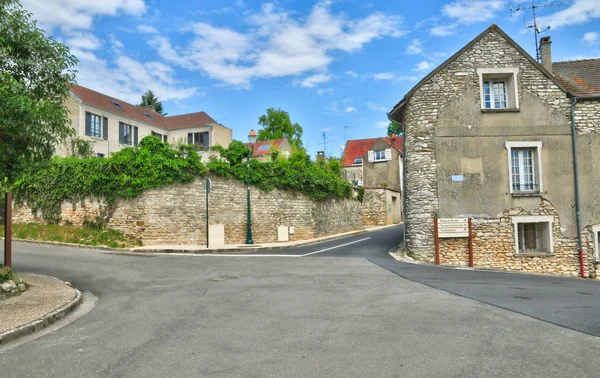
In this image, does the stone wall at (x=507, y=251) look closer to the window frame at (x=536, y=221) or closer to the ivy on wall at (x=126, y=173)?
the window frame at (x=536, y=221)

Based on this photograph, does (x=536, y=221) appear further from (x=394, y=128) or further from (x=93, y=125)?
(x=394, y=128)

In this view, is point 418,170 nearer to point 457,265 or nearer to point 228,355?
point 457,265

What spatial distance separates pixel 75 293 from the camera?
8.19 m

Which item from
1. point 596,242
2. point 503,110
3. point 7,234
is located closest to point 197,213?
point 7,234

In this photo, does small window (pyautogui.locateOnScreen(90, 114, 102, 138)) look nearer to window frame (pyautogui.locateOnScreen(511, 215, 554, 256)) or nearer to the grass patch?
the grass patch

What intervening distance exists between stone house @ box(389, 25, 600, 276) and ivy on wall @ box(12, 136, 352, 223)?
9.19m

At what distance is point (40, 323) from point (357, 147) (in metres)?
50.2

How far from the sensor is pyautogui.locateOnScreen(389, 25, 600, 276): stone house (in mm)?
16156

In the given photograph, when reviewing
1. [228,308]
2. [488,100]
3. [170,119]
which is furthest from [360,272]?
[170,119]

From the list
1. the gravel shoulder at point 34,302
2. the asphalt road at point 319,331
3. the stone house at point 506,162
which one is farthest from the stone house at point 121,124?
the asphalt road at point 319,331

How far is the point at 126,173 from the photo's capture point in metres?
19.3

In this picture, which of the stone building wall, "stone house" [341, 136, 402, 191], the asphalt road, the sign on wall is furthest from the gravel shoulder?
"stone house" [341, 136, 402, 191]

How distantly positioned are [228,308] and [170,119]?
4132 cm

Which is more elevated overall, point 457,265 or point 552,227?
point 552,227
